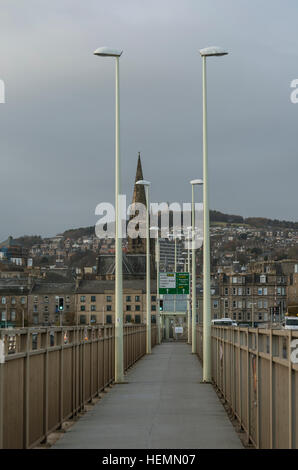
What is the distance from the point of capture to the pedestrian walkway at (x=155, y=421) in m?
13.2

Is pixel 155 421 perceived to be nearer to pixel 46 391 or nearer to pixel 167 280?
pixel 46 391

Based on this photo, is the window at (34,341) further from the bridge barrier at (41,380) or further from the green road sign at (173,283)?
the green road sign at (173,283)

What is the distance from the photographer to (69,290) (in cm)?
19862

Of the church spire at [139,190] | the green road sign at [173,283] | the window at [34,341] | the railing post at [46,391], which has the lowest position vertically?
the railing post at [46,391]

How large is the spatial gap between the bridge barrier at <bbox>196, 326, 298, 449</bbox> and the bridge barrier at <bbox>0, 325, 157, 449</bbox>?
299 cm

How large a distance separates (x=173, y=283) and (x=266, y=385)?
66.3 m

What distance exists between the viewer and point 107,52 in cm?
2942

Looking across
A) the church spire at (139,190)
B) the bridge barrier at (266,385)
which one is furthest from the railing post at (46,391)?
the church spire at (139,190)

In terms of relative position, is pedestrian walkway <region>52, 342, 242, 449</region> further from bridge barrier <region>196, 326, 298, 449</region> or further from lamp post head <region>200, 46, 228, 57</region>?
lamp post head <region>200, 46, 228, 57</region>

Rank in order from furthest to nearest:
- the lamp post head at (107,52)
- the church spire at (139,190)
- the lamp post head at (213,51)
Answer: the church spire at (139,190), the lamp post head at (213,51), the lamp post head at (107,52)

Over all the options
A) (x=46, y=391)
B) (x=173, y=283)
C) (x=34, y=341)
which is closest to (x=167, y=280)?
(x=173, y=283)

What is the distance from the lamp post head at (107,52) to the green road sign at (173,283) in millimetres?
48153

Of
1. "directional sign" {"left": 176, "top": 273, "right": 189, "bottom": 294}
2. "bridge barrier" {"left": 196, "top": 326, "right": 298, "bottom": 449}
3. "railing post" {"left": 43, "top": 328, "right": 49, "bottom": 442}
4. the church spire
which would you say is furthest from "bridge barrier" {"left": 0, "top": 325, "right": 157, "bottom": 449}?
the church spire

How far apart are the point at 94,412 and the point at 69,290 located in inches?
7150
